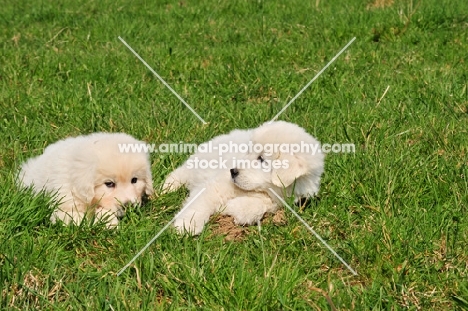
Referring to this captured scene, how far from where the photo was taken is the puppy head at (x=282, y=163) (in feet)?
12.7

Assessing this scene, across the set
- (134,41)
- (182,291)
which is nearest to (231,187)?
(182,291)

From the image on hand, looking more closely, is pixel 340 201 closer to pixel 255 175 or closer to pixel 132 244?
pixel 255 175

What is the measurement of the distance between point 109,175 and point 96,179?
77 mm

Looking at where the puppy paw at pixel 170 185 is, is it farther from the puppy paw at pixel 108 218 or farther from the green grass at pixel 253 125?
the puppy paw at pixel 108 218

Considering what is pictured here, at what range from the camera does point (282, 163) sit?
→ 3.86 m

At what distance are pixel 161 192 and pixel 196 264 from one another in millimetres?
1104

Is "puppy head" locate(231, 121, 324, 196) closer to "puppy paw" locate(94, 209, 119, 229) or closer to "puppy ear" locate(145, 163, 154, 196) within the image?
"puppy ear" locate(145, 163, 154, 196)

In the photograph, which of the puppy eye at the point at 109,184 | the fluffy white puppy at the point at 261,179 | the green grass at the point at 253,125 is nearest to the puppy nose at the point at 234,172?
the fluffy white puppy at the point at 261,179

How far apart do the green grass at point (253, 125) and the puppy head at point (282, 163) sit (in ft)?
0.63

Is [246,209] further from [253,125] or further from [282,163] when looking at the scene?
[253,125]

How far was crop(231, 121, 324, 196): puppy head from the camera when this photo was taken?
387 centimetres

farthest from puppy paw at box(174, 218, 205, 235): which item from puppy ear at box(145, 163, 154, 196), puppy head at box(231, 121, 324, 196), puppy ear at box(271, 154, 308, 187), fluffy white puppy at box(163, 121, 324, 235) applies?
puppy ear at box(271, 154, 308, 187)

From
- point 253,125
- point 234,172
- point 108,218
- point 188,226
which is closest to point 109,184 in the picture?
point 108,218

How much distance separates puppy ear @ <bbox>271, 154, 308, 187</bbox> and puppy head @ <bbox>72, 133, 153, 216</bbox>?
2.67 feet
